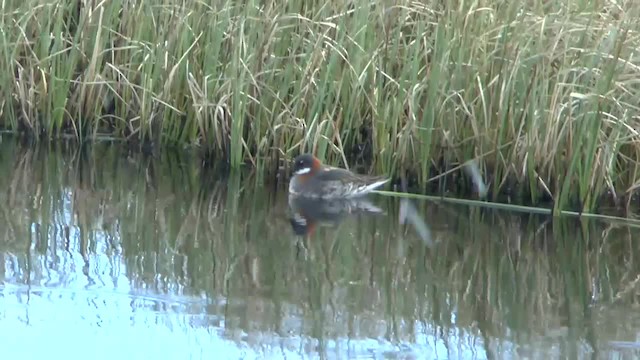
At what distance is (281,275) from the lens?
22.3ft

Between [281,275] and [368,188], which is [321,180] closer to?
[368,188]

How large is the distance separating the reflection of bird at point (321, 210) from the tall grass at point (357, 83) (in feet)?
0.92

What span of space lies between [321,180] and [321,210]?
18cm

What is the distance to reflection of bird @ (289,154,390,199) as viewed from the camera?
843cm

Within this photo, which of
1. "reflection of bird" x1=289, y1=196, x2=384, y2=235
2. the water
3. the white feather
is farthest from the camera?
the white feather

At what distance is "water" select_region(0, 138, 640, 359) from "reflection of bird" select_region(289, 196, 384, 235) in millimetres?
23

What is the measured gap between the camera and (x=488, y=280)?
6945 millimetres

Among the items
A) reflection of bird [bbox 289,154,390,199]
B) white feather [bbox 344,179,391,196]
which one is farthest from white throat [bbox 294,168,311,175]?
white feather [bbox 344,179,391,196]

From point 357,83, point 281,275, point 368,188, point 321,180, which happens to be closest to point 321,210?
point 321,180

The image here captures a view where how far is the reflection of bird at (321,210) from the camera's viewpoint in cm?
805

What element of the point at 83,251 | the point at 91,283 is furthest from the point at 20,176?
the point at 91,283

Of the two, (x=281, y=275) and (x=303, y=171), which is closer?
(x=281, y=275)

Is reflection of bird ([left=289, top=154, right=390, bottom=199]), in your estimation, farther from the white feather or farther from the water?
the water

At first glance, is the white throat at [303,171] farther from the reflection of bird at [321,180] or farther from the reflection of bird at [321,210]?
the reflection of bird at [321,210]
